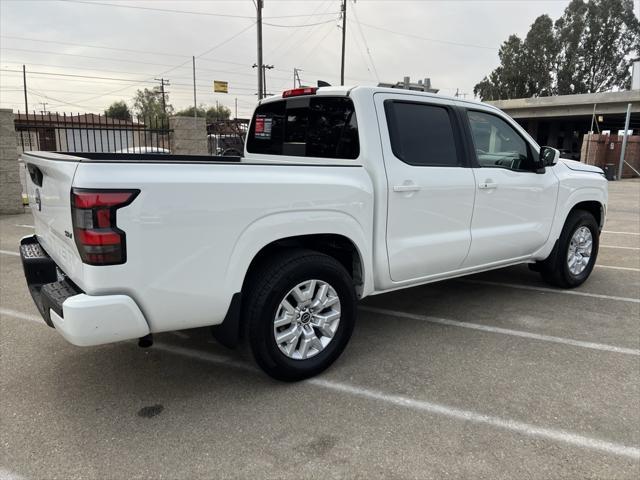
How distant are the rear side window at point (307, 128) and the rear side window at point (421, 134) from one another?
31 cm

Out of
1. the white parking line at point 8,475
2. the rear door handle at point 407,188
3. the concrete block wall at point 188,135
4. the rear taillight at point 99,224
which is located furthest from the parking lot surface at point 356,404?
the concrete block wall at point 188,135

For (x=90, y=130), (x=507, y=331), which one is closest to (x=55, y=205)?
(x=507, y=331)

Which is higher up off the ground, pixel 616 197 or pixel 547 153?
pixel 547 153

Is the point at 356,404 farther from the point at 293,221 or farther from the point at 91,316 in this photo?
the point at 91,316

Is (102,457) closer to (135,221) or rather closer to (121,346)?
(135,221)

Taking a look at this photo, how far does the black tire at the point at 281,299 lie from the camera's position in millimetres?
3025

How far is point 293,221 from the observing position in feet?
10.2

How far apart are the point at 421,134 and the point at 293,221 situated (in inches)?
56.7

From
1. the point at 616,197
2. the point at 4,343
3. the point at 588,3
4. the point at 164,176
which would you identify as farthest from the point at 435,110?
the point at 588,3

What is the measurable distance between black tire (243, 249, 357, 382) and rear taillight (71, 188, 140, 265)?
85 centimetres

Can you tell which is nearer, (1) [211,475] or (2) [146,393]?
(1) [211,475]

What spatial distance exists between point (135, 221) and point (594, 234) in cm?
510

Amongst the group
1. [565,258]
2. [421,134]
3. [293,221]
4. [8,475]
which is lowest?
[8,475]

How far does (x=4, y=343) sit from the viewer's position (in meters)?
3.90
